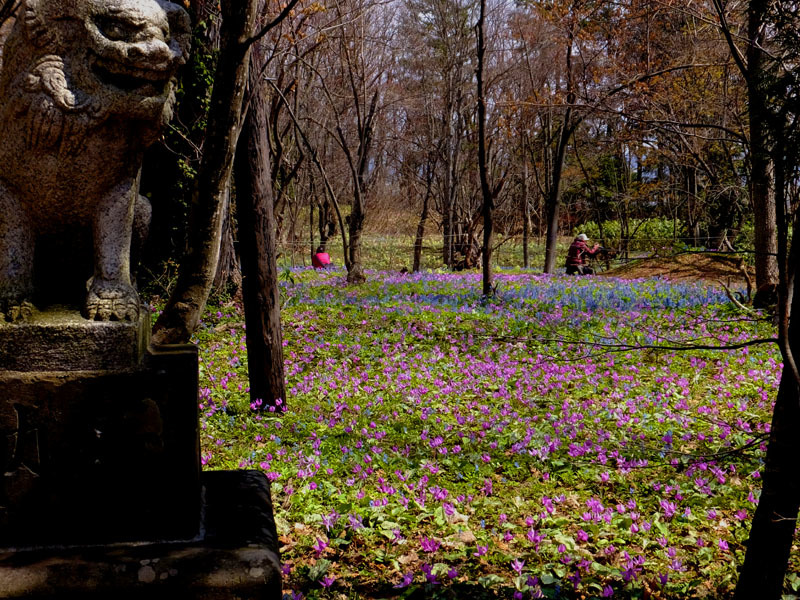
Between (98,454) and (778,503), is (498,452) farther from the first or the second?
(98,454)

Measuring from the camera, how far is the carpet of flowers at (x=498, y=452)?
3.45m

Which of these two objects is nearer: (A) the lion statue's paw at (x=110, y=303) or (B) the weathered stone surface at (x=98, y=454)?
(B) the weathered stone surface at (x=98, y=454)

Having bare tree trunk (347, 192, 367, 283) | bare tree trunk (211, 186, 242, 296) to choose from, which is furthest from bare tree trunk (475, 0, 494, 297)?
bare tree trunk (211, 186, 242, 296)

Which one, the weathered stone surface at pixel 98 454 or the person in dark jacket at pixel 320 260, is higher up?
the person in dark jacket at pixel 320 260

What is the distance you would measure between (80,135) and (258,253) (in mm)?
3575

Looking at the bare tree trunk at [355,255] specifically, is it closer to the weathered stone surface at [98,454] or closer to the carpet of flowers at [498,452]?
the carpet of flowers at [498,452]

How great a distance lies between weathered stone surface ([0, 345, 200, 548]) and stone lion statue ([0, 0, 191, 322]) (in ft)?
1.00

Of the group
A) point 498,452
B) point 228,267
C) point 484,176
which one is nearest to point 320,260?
point 484,176

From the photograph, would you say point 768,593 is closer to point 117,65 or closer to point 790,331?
point 790,331

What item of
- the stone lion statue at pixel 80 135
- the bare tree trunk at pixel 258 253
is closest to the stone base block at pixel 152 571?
the stone lion statue at pixel 80 135

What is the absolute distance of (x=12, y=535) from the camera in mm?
2270

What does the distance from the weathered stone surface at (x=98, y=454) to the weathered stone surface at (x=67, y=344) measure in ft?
0.14

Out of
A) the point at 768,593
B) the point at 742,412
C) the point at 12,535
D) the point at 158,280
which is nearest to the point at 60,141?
the point at 12,535

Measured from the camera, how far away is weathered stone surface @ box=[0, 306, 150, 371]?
7.42ft
